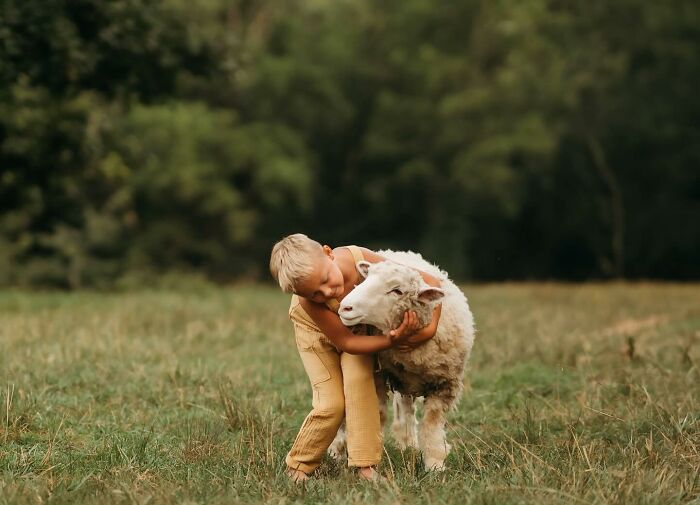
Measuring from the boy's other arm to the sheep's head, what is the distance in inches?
2.9

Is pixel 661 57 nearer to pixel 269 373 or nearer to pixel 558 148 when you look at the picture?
pixel 558 148

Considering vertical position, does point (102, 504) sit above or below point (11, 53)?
below

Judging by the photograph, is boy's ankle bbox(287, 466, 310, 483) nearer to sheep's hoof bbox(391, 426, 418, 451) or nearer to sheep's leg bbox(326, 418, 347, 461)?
sheep's leg bbox(326, 418, 347, 461)

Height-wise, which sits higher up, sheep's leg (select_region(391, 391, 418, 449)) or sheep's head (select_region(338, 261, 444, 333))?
sheep's head (select_region(338, 261, 444, 333))

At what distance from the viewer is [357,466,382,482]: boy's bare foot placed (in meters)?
4.14

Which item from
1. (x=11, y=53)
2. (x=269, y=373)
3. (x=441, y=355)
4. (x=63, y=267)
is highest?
(x=11, y=53)

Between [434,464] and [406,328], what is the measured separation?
704 millimetres

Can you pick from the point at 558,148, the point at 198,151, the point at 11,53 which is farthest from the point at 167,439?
the point at 558,148

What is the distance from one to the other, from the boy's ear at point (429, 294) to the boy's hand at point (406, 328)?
0.29 ft

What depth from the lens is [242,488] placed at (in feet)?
12.8

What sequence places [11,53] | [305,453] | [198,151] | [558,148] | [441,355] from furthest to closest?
[558,148] < [198,151] < [11,53] < [441,355] < [305,453]

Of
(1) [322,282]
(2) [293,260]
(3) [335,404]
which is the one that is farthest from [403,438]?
(2) [293,260]

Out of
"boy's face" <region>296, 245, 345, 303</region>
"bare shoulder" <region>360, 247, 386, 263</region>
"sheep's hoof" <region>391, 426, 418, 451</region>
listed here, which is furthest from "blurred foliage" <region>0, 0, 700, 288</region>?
"boy's face" <region>296, 245, 345, 303</region>

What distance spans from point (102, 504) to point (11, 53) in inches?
308
